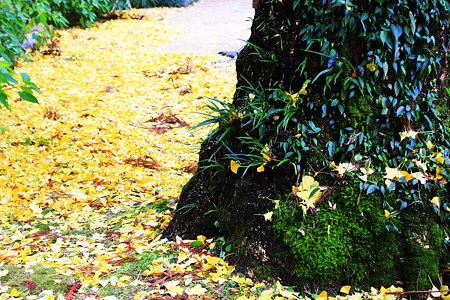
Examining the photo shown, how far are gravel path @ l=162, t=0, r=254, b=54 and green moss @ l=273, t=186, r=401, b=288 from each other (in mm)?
6247

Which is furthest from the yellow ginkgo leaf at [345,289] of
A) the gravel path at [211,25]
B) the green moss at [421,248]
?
the gravel path at [211,25]

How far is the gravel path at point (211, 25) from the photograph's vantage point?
9.83m

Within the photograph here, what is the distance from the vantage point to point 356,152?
93.0 inches

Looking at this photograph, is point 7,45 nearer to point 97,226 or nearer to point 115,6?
point 97,226

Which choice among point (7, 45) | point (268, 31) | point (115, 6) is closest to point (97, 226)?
point (268, 31)

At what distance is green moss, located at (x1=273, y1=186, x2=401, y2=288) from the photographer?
2.29 meters

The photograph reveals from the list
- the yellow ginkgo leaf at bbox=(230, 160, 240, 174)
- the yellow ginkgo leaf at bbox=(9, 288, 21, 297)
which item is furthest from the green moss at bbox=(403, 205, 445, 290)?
the yellow ginkgo leaf at bbox=(9, 288, 21, 297)

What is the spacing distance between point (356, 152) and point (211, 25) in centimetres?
1019

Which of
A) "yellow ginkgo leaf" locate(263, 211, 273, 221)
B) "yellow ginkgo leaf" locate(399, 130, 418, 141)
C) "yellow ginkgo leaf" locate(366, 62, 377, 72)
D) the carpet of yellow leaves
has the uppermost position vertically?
"yellow ginkgo leaf" locate(366, 62, 377, 72)

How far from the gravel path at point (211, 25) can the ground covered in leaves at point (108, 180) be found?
0.91 m

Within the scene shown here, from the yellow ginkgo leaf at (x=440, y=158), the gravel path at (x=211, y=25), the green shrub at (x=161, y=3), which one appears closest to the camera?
the yellow ginkgo leaf at (x=440, y=158)

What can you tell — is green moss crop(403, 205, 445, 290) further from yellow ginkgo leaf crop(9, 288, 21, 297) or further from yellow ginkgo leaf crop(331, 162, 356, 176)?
yellow ginkgo leaf crop(9, 288, 21, 297)

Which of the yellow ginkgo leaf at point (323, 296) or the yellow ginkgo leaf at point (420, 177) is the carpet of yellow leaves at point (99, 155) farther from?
the yellow ginkgo leaf at point (420, 177)

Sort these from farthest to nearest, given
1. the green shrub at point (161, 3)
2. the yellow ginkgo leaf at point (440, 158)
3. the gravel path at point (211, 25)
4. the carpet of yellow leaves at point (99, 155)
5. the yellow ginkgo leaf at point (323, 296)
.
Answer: the green shrub at point (161, 3) < the gravel path at point (211, 25) < the carpet of yellow leaves at point (99, 155) < the yellow ginkgo leaf at point (440, 158) < the yellow ginkgo leaf at point (323, 296)
